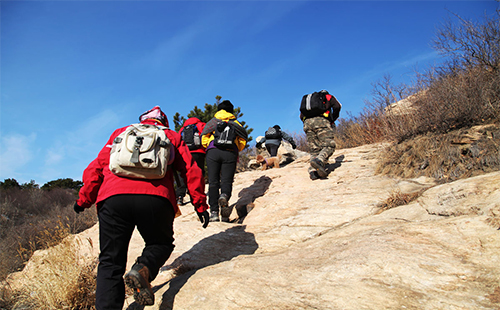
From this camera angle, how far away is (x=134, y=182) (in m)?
2.49

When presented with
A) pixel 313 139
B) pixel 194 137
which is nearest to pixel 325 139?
pixel 313 139

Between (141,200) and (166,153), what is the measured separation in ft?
1.44

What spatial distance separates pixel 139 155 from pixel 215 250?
7.10 feet

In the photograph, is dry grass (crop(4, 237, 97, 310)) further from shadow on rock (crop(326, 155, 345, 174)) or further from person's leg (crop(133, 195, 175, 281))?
shadow on rock (crop(326, 155, 345, 174))

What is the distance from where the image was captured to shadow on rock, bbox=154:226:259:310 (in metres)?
3.70

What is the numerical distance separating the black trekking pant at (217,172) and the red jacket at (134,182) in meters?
2.30

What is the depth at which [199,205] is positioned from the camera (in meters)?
3.00

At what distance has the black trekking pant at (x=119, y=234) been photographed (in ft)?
7.66

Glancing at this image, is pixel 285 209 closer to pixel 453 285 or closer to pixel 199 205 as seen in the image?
pixel 199 205

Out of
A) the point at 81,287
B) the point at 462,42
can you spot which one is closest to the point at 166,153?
the point at 81,287

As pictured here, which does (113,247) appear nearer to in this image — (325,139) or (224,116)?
(224,116)

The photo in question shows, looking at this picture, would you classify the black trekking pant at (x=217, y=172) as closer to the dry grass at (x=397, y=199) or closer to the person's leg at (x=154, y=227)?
the dry grass at (x=397, y=199)

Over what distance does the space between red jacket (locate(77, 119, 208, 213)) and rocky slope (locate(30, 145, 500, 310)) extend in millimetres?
813

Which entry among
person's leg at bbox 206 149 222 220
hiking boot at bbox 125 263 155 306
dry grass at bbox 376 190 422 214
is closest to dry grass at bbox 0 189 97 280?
person's leg at bbox 206 149 222 220
